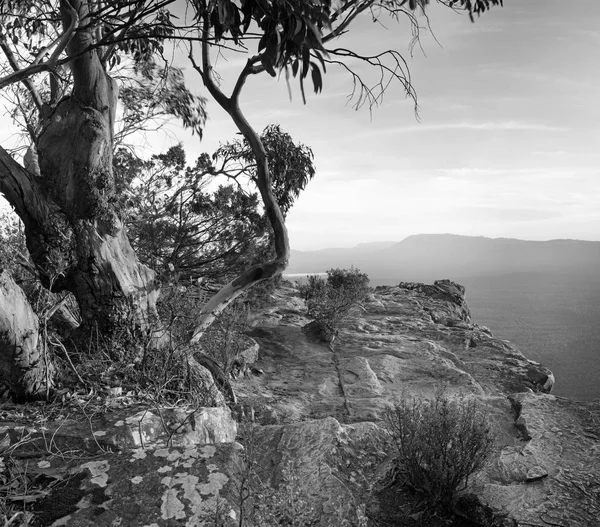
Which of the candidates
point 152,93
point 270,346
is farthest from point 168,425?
point 152,93

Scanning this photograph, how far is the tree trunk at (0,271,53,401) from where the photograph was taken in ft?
10.3

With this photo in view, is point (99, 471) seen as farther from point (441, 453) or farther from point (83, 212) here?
point (83, 212)

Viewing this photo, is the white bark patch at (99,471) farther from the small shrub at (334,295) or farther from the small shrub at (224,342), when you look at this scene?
the small shrub at (334,295)

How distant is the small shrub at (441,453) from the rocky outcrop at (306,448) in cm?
16

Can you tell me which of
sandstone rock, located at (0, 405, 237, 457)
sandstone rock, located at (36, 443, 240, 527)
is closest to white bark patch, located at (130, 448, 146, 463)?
sandstone rock, located at (36, 443, 240, 527)

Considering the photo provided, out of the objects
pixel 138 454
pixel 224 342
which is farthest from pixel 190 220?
pixel 138 454

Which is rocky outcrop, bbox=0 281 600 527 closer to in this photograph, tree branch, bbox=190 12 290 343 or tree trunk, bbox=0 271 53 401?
tree trunk, bbox=0 271 53 401

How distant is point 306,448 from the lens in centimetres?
370

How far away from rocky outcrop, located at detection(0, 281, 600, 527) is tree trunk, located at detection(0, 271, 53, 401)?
0.75 meters

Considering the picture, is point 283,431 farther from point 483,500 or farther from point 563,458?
point 563,458

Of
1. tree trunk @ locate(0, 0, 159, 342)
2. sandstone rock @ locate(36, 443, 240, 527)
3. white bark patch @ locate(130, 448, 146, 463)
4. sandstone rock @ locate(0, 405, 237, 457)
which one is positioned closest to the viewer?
sandstone rock @ locate(36, 443, 240, 527)

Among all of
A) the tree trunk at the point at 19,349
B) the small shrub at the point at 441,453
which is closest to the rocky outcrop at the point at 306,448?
the small shrub at the point at 441,453

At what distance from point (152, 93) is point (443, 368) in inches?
304

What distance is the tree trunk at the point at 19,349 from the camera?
10.3ft
